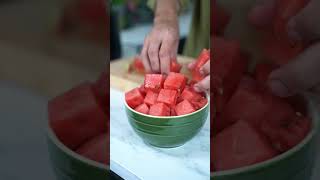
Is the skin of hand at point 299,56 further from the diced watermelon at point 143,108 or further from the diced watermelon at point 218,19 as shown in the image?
the diced watermelon at point 143,108

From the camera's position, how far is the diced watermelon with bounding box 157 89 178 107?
2.03ft

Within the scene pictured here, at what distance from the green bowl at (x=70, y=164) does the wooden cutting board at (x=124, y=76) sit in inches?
5.8

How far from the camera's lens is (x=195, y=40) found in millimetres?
737

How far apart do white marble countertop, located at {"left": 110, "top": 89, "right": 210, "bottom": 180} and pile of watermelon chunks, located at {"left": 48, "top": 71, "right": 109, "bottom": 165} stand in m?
0.05

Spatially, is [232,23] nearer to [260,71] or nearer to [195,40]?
[260,71]

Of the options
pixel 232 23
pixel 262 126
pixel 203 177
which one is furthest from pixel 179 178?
pixel 232 23

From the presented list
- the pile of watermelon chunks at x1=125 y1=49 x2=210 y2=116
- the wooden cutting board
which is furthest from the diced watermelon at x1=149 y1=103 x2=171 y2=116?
the wooden cutting board

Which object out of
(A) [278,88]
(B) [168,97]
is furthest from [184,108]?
(A) [278,88]

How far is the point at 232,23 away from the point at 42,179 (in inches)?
16.3

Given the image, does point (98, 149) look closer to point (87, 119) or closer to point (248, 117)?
point (87, 119)

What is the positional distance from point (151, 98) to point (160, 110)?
23 millimetres

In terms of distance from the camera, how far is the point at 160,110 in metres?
0.63

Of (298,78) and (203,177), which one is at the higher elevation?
(298,78)

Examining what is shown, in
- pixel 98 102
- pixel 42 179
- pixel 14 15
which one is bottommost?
pixel 42 179
